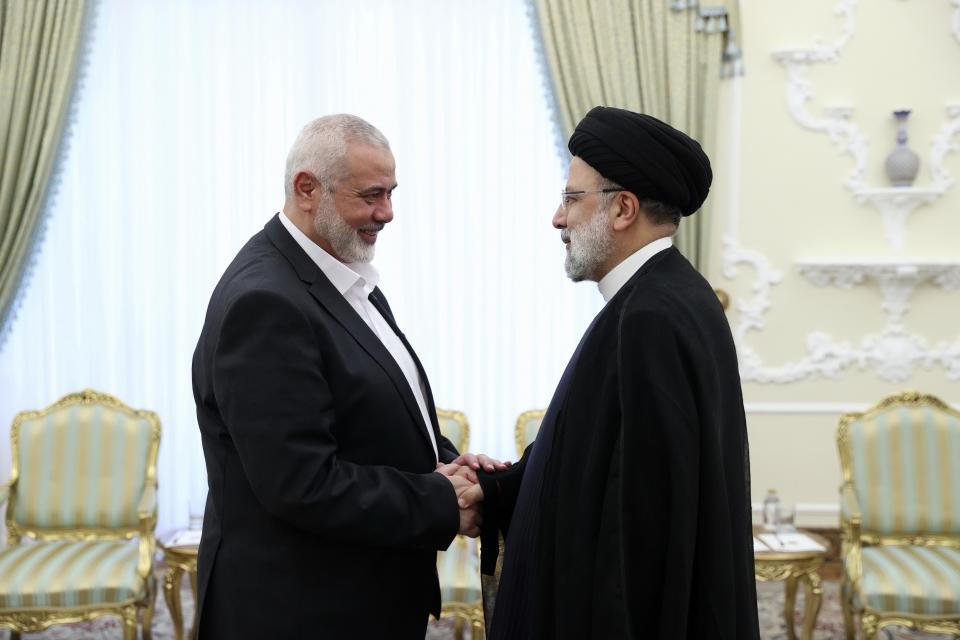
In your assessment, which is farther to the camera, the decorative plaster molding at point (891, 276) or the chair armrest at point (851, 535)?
the decorative plaster molding at point (891, 276)

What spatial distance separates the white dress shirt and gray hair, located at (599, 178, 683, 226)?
1.82 feet

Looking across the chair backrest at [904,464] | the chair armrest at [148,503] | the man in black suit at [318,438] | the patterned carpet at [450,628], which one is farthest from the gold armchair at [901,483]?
the chair armrest at [148,503]

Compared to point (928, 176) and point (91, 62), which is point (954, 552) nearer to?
point (928, 176)

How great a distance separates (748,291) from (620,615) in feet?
11.5

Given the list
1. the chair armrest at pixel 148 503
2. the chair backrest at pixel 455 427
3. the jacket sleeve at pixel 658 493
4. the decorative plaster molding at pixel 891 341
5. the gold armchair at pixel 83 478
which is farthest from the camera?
the decorative plaster molding at pixel 891 341

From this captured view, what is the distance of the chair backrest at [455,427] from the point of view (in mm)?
4363

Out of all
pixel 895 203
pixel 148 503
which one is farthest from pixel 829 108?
pixel 148 503

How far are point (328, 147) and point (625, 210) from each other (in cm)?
66

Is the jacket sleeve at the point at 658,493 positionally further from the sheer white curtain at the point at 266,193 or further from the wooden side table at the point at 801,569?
the sheer white curtain at the point at 266,193

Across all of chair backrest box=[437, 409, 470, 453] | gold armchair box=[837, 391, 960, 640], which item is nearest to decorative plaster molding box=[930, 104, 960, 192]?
gold armchair box=[837, 391, 960, 640]

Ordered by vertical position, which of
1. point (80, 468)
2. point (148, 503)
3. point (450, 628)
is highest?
point (80, 468)

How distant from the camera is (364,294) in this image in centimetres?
214

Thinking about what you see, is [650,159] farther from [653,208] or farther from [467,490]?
[467,490]

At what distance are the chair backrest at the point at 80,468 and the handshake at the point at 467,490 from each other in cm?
234
